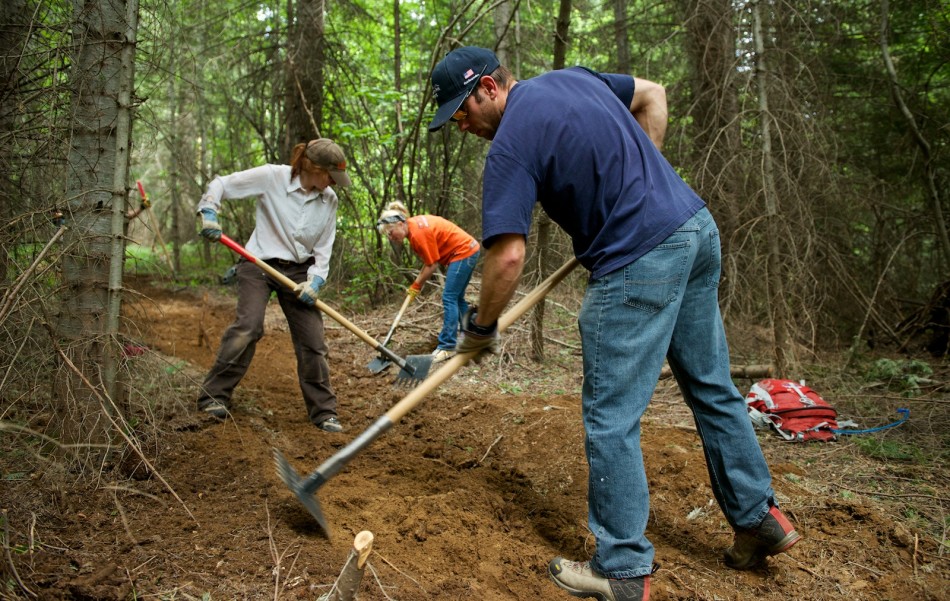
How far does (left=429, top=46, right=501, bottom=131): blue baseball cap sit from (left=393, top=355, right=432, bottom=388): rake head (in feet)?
11.8

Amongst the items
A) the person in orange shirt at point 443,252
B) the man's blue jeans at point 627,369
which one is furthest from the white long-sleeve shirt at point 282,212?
the man's blue jeans at point 627,369

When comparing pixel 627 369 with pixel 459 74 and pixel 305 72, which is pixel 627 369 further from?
pixel 305 72

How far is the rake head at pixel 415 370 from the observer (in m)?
5.93

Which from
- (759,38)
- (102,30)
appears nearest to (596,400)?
(102,30)

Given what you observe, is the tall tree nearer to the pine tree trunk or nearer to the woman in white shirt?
the woman in white shirt

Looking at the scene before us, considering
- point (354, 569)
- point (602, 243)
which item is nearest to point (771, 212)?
point (602, 243)

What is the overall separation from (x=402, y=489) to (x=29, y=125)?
283 centimetres

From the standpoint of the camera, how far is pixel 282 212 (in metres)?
4.71

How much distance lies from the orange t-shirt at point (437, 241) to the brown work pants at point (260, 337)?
212 cm

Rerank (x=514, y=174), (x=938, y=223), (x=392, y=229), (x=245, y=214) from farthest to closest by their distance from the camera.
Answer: (x=245, y=214), (x=938, y=223), (x=392, y=229), (x=514, y=174)

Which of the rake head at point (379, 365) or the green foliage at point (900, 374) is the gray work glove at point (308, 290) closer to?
the rake head at point (379, 365)

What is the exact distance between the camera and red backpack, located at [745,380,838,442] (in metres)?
4.52

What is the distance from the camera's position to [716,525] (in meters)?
3.21

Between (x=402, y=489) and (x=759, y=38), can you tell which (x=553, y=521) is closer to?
(x=402, y=489)
